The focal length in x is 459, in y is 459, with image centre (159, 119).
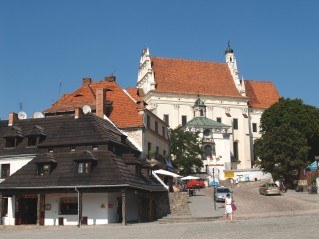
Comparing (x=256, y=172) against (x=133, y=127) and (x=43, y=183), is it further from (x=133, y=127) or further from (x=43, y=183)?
(x=43, y=183)

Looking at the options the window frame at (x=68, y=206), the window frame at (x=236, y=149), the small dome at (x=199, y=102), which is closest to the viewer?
the window frame at (x=68, y=206)

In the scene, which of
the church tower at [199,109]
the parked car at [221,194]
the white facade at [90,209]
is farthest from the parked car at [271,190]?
the church tower at [199,109]

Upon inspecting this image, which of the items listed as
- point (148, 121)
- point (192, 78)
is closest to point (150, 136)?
point (148, 121)

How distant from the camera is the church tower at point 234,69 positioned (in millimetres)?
97000

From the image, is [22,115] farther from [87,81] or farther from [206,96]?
[206,96]

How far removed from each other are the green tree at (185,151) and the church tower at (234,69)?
117ft

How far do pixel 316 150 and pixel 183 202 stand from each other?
50608 millimetres

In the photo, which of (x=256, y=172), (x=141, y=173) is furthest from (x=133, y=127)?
(x=256, y=172)

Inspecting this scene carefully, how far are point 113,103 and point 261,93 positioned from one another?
2687 inches

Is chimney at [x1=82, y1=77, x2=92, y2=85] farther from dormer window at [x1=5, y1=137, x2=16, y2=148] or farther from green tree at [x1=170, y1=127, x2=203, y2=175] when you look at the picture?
green tree at [x1=170, y1=127, x2=203, y2=175]

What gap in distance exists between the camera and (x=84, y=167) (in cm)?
3100

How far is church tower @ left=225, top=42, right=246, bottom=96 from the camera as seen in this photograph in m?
97.0

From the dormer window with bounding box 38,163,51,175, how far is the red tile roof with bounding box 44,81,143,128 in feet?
33.8

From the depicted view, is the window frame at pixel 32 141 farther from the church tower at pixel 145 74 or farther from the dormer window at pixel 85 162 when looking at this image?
the church tower at pixel 145 74
